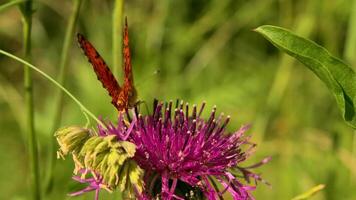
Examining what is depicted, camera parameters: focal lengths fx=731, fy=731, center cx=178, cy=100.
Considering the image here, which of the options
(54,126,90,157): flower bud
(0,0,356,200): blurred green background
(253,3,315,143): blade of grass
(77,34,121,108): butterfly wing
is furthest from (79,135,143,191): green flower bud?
(253,3,315,143): blade of grass

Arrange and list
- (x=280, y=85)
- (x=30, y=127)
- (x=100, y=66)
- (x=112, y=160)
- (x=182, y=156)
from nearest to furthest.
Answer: (x=112, y=160) → (x=100, y=66) → (x=182, y=156) → (x=30, y=127) → (x=280, y=85)

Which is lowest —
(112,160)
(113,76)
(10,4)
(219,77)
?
(112,160)

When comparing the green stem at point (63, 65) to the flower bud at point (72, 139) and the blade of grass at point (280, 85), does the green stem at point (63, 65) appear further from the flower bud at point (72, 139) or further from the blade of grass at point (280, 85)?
the blade of grass at point (280, 85)

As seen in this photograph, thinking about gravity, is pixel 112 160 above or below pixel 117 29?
below

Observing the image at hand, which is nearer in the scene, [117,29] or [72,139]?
[72,139]

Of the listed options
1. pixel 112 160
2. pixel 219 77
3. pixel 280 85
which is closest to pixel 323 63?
pixel 112 160

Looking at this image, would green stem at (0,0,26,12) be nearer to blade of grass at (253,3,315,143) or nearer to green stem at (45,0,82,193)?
green stem at (45,0,82,193)

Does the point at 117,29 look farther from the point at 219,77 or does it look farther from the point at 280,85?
the point at 219,77
